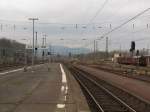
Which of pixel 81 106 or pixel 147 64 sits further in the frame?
pixel 147 64

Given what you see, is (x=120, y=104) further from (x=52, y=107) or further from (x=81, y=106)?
(x=52, y=107)

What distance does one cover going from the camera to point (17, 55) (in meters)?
146

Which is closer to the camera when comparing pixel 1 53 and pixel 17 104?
pixel 17 104

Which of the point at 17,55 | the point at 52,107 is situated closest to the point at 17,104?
the point at 52,107

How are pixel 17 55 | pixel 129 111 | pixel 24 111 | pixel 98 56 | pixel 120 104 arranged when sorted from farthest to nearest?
pixel 98 56, pixel 17 55, pixel 120 104, pixel 129 111, pixel 24 111

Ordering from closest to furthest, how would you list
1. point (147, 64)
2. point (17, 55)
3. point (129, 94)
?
point (129, 94)
point (147, 64)
point (17, 55)

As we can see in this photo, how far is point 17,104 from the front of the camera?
16922 mm

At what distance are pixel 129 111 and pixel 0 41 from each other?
510 ft

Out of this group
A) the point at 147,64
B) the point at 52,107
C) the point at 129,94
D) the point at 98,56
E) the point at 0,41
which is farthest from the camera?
the point at 98,56

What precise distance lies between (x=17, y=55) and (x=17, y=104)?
130m

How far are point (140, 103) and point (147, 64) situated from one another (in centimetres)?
5972

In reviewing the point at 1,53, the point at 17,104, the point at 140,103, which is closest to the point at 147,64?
the point at 1,53

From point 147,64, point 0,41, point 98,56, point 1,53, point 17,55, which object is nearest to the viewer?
point 147,64

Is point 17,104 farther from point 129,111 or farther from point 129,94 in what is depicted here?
point 129,94
